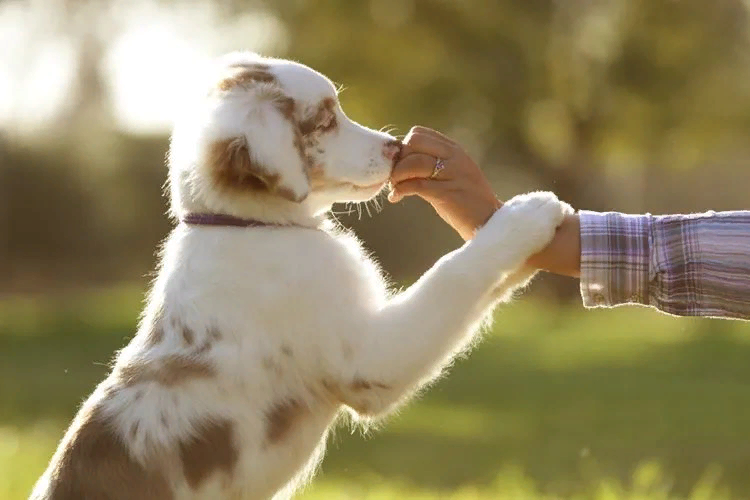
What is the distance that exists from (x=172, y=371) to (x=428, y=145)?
1.20 m

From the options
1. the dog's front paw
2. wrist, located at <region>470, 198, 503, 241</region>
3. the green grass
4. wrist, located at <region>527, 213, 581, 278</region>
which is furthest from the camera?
the green grass

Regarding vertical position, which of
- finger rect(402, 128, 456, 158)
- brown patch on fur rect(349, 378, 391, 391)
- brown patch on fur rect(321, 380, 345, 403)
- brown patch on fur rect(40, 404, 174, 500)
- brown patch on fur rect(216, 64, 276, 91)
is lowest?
brown patch on fur rect(40, 404, 174, 500)

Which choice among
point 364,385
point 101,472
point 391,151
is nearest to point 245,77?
point 391,151

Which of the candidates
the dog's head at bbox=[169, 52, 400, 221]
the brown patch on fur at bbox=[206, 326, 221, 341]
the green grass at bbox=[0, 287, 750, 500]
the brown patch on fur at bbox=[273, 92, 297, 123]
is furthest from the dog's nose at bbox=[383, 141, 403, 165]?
the green grass at bbox=[0, 287, 750, 500]

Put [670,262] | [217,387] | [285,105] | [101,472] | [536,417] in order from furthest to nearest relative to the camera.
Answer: [536,417]
[285,105]
[670,262]
[217,387]
[101,472]

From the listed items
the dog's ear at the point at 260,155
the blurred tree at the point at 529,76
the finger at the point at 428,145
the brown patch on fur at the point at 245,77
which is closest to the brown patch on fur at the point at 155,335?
the dog's ear at the point at 260,155

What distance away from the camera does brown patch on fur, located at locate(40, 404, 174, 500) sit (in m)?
3.44

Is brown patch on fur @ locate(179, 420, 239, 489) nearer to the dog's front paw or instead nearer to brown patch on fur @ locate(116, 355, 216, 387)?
brown patch on fur @ locate(116, 355, 216, 387)

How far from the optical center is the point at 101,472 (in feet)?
11.4

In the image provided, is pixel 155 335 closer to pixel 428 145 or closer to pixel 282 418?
pixel 282 418

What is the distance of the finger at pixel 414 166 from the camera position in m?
4.15

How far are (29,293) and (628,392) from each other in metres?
14.0

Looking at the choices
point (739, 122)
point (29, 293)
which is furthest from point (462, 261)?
point (29, 293)

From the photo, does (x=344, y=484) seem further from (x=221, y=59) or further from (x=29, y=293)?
(x=29, y=293)
